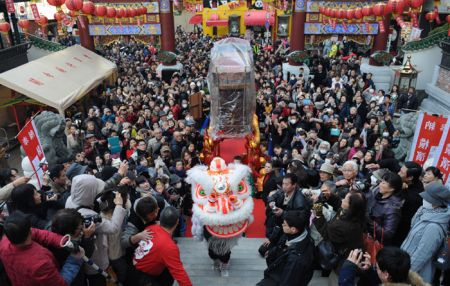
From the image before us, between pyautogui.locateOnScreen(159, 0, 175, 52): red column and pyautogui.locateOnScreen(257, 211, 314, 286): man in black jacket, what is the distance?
500 inches

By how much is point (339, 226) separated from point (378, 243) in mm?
685

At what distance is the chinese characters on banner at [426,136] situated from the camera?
16.2ft

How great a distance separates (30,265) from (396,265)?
2478 millimetres

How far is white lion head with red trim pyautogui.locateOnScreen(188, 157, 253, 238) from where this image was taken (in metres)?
4.12

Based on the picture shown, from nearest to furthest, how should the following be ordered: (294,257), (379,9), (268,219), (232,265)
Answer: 1. (294,257)
2. (268,219)
3. (232,265)
4. (379,9)

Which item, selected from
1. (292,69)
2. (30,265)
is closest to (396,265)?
(30,265)

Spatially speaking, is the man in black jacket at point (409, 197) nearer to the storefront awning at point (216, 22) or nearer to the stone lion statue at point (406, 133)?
the stone lion statue at point (406, 133)

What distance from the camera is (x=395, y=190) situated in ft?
12.0

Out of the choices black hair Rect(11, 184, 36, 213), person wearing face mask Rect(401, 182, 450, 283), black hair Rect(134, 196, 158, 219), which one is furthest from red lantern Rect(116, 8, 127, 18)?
person wearing face mask Rect(401, 182, 450, 283)

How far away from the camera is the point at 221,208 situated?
13.5 ft

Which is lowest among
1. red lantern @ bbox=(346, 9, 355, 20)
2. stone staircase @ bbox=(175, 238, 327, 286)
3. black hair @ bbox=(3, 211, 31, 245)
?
stone staircase @ bbox=(175, 238, 327, 286)

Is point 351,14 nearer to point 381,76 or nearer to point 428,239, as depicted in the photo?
point 381,76

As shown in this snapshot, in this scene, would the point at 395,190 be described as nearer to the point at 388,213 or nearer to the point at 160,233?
the point at 388,213

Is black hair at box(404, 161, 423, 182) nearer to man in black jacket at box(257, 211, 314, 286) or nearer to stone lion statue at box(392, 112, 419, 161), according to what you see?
man in black jacket at box(257, 211, 314, 286)
